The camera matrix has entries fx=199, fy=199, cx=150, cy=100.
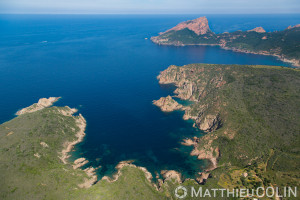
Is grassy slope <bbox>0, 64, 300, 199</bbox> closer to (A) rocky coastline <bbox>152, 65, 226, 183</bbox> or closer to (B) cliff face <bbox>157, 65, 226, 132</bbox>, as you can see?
(B) cliff face <bbox>157, 65, 226, 132</bbox>

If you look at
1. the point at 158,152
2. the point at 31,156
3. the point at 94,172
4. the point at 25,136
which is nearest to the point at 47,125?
the point at 25,136

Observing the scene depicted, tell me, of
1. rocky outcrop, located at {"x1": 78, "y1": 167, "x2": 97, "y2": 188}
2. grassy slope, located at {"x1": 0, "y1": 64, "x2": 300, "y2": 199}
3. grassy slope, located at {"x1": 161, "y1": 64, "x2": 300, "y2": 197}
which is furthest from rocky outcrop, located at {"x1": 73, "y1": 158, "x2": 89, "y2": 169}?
grassy slope, located at {"x1": 161, "y1": 64, "x2": 300, "y2": 197}

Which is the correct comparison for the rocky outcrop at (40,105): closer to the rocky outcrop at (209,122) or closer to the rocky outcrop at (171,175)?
the rocky outcrop at (171,175)

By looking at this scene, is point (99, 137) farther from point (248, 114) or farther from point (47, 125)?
point (248, 114)

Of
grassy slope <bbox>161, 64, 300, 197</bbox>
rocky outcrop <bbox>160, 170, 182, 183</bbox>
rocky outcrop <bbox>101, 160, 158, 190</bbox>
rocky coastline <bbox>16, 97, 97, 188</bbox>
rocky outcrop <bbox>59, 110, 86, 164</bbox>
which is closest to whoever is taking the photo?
grassy slope <bbox>161, 64, 300, 197</bbox>

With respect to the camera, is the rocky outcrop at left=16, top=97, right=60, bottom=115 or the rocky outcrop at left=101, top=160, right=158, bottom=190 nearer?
the rocky outcrop at left=101, top=160, right=158, bottom=190

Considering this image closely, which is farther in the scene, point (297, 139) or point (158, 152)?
point (158, 152)

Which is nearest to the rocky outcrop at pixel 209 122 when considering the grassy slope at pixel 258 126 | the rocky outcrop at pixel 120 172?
the grassy slope at pixel 258 126
